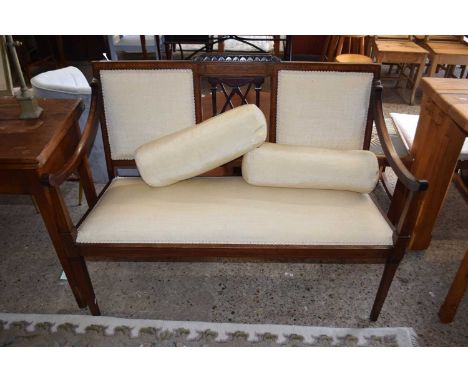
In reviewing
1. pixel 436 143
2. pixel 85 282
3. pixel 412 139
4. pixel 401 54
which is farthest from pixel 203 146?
pixel 401 54

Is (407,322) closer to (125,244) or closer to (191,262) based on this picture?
(191,262)

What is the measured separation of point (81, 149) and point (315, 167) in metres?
1.03

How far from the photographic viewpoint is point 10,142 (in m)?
1.58

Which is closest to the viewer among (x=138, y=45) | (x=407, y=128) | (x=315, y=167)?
(x=315, y=167)

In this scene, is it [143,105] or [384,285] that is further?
[143,105]

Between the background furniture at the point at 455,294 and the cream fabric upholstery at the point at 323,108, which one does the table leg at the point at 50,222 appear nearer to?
the cream fabric upholstery at the point at 323,108

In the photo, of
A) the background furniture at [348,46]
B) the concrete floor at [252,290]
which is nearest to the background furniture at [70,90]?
the concrete floor at [252,290]

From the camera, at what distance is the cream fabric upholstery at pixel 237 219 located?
159 centimetres

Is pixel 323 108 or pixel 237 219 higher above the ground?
pixel 323 108

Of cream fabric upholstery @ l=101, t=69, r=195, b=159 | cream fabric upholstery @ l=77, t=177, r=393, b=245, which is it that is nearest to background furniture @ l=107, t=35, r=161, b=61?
cream fabric upholstery @ l=101, t=69, r=195, b=159

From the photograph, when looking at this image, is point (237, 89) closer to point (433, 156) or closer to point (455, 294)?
point (433, 156)

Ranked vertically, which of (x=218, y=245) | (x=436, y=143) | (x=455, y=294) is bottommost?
(x=455, y=294)

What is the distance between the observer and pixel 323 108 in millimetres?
1850
